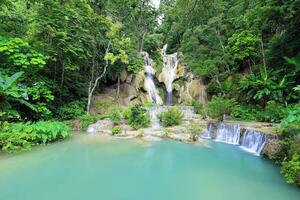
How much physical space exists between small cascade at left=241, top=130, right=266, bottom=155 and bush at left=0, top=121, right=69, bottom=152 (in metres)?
7.23

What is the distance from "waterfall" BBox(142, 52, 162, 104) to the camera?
57.6 feet

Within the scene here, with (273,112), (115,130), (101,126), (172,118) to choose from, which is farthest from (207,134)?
(101,126)

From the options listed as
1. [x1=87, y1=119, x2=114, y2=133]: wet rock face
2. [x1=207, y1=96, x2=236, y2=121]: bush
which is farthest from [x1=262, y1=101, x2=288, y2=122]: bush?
[x1=87, y1=119, x2=114, y2=133]: wet rock face

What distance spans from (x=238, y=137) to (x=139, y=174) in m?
5.21

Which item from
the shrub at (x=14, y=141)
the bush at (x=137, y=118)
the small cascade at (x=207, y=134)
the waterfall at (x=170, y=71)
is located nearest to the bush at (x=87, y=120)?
the bush at (x=137, y=118)

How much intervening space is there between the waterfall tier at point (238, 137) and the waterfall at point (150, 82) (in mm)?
7748

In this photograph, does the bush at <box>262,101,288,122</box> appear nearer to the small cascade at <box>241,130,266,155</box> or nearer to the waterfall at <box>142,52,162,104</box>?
the small cascade at <box>241,130,266,155</box>

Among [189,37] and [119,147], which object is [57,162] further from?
[189,37]

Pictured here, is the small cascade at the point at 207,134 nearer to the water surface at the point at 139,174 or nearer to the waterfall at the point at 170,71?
the water surface at the point at 139,174

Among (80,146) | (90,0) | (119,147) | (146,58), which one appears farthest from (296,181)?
(146,58)

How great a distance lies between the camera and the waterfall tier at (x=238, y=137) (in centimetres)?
777

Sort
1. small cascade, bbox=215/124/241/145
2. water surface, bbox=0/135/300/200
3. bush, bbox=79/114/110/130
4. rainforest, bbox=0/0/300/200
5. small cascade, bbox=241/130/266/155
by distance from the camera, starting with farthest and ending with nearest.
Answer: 1. bush, bbox=79/114/110/130
2. small cascade, bbox=215/124/241/145
3. small cascade, bbox=241/130/266/155
4. rainforest, bbox=0/0/300/200
5. water surface, bbox=0/135/300/200

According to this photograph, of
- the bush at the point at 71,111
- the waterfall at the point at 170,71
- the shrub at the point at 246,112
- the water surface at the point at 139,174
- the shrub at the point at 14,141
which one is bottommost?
the water surface at the point at 139,174

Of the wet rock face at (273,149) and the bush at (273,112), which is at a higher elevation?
the bush at (273,112)
